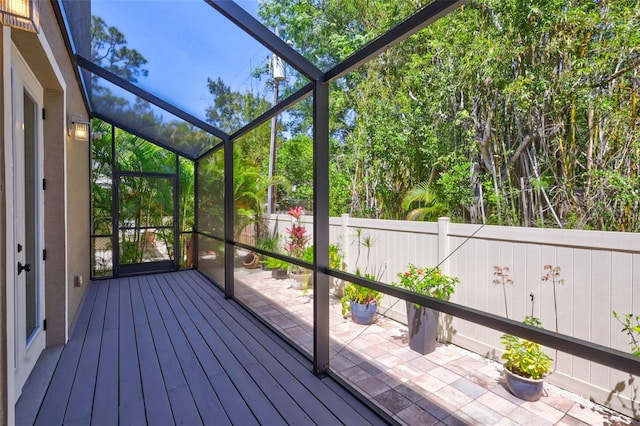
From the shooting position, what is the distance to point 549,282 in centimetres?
250

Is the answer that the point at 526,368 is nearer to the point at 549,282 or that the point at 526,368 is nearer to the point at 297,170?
the point at 549,282

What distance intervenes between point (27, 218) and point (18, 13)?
215cm

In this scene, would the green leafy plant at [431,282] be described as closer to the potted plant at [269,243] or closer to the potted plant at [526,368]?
the potted plant at [526,368]

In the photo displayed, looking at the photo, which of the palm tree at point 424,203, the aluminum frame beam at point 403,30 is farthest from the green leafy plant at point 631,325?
the palm tree at point 424,203

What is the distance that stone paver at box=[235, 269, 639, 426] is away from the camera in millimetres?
2195

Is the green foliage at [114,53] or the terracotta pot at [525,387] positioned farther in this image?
the green foliage at [114,53]

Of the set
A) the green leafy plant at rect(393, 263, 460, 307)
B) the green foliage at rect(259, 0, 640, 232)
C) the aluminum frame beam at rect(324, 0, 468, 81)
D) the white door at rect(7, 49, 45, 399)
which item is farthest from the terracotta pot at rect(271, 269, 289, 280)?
the aluminum frame beam at rect(324, 0, 468, 81)

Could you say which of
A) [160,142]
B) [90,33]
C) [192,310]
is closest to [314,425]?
[192,310]

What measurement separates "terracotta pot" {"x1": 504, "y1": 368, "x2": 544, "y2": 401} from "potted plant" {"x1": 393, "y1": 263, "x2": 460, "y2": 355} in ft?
2.52

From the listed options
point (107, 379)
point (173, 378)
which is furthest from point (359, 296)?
point (107, 379)

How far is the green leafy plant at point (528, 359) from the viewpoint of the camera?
2.36 metres

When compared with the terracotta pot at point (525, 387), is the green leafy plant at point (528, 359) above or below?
above

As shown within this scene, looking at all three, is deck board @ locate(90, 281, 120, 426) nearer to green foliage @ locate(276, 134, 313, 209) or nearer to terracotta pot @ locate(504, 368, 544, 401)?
terracotta pot @ locate(504, 368, 544, 401)

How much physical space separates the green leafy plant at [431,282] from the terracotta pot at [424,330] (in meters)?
0.19
